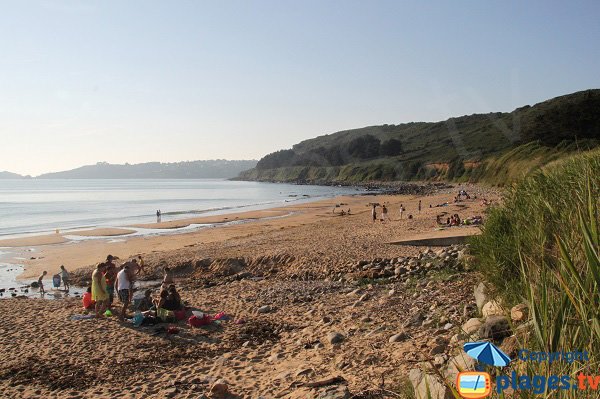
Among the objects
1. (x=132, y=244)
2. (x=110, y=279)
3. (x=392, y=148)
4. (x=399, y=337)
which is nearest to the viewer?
(x=399, y=337)

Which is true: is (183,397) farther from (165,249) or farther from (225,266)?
(165,249)

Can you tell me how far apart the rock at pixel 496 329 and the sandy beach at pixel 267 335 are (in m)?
0.87

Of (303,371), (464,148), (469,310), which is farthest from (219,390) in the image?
(464,148)

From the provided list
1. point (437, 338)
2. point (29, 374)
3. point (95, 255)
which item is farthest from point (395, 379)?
point (95, 255)

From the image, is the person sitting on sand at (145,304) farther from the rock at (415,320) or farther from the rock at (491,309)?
the rock at (491,309)

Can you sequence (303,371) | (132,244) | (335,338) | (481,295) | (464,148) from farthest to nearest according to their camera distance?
(464,148), (132,244), (335,338), (481,295), (303,371)

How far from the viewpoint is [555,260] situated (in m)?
5.20

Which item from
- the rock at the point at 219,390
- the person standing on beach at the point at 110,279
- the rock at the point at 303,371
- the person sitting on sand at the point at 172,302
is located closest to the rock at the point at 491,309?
the rock at the point at 303,371

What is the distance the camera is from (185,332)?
9.76 metres

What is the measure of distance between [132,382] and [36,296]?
1090 centimetres

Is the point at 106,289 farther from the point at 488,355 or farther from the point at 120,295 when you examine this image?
the point at 488,355

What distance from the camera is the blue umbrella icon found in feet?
9.44

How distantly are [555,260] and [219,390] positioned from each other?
4791 millimetres

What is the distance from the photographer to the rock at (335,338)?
7811 millimetres
